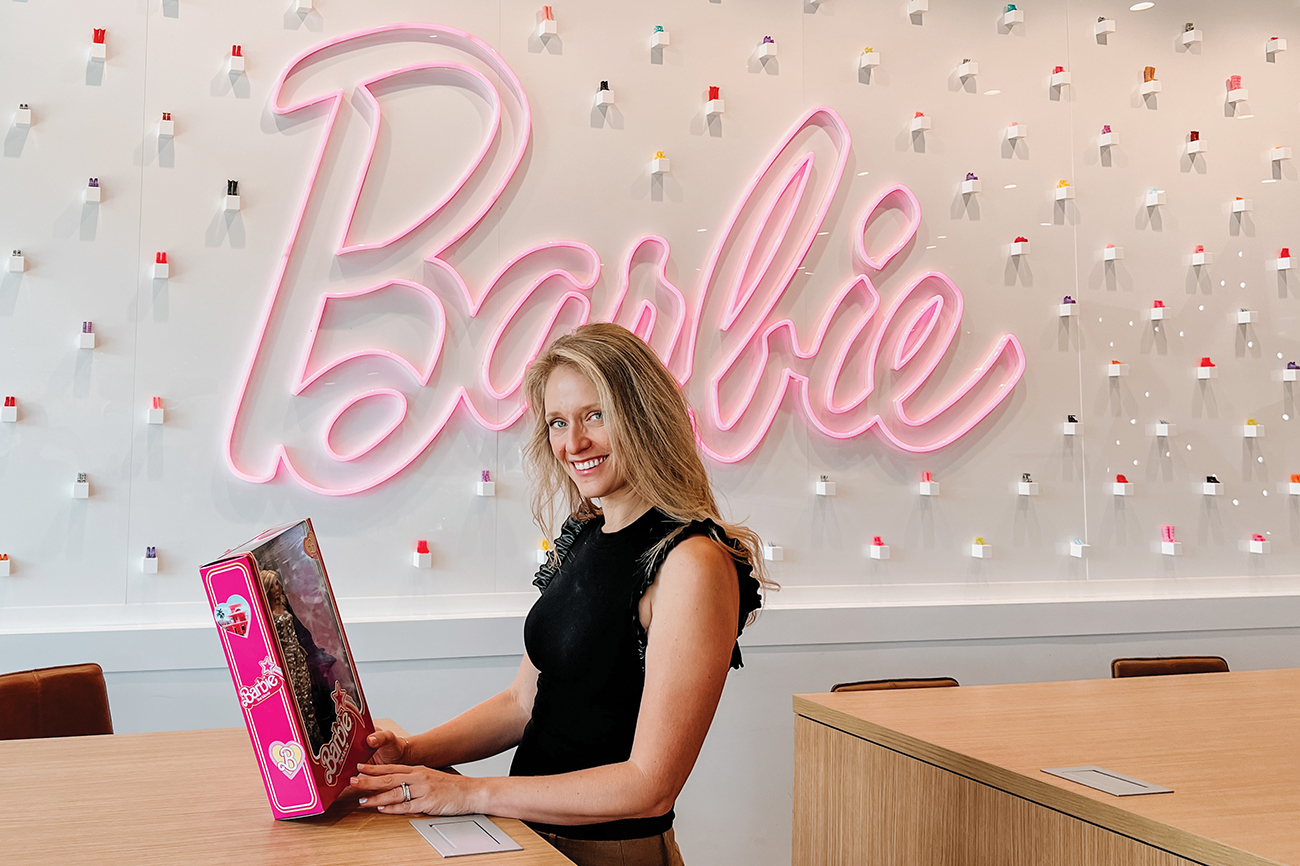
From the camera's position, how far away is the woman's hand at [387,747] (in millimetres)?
1477

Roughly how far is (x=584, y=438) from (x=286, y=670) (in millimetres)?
618

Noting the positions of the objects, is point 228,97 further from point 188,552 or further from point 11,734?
point 11,734

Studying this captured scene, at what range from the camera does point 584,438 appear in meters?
1.65

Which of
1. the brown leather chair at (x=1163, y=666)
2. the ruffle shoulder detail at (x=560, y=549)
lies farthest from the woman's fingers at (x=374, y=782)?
the brown leather chair at (x=1163, y=666)

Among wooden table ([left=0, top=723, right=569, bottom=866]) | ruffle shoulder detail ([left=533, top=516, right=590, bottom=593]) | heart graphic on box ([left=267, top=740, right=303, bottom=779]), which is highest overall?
ruffle shoulder detail ([left=533, top=516, right=590, bottom=593])

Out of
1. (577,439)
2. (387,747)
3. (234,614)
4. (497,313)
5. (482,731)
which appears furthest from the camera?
(497,313)

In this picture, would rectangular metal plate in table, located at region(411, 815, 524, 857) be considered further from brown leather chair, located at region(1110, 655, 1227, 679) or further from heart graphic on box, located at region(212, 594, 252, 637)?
brown leather chair, located at region(1110, 655, 1227, 679)

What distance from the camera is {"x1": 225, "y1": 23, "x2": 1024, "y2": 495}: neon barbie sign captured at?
3.16m

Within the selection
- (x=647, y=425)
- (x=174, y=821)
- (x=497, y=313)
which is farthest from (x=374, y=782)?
(x=497, y=313)

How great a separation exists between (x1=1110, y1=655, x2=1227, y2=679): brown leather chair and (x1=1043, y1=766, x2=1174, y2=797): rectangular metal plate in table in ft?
4.15

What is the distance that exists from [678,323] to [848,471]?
855mm

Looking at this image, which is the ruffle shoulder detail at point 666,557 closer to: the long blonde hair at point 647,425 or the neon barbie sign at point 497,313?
the long blonde hair at point 647,425

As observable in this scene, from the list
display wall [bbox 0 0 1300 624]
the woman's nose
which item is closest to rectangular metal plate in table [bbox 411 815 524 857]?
the woman's nose

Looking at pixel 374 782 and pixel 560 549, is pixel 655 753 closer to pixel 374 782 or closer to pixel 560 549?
pixel 374 782
